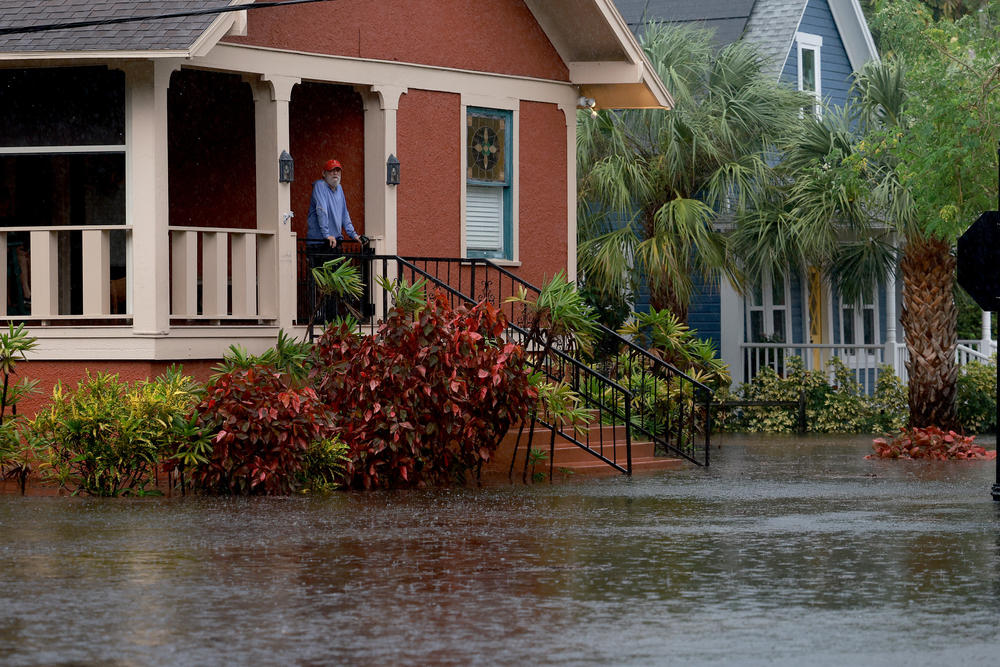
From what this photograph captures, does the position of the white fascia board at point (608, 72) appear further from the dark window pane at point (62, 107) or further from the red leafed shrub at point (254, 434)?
the red leafed shrub at point (254, 434)

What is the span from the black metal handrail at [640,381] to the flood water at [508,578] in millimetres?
3799

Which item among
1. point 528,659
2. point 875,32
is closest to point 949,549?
point 528,659

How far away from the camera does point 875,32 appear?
4678 centimetres

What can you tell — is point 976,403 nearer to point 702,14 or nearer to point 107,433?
point 702,14

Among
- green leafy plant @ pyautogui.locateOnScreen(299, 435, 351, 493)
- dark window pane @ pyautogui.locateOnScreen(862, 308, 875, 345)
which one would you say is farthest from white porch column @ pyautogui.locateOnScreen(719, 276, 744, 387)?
green leafy plant @ pyautogui.locateOnScreen(299, 435, 351, 493)

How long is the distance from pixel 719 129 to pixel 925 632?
18353 millimetres

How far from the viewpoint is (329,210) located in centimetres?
1870

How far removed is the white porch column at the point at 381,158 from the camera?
19.4 meters

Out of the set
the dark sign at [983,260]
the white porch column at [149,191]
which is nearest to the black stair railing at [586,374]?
the white porch column at [149,191]

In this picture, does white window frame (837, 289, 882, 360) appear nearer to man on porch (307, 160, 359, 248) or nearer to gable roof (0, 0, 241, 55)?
man on porch (307, 160, 359, 248)

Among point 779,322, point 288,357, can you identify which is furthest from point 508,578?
point 779,322

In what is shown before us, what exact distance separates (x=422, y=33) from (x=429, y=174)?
160 centimetres

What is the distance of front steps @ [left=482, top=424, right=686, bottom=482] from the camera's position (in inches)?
704

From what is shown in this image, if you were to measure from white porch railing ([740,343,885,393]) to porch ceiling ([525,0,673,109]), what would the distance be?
760 centimetres
